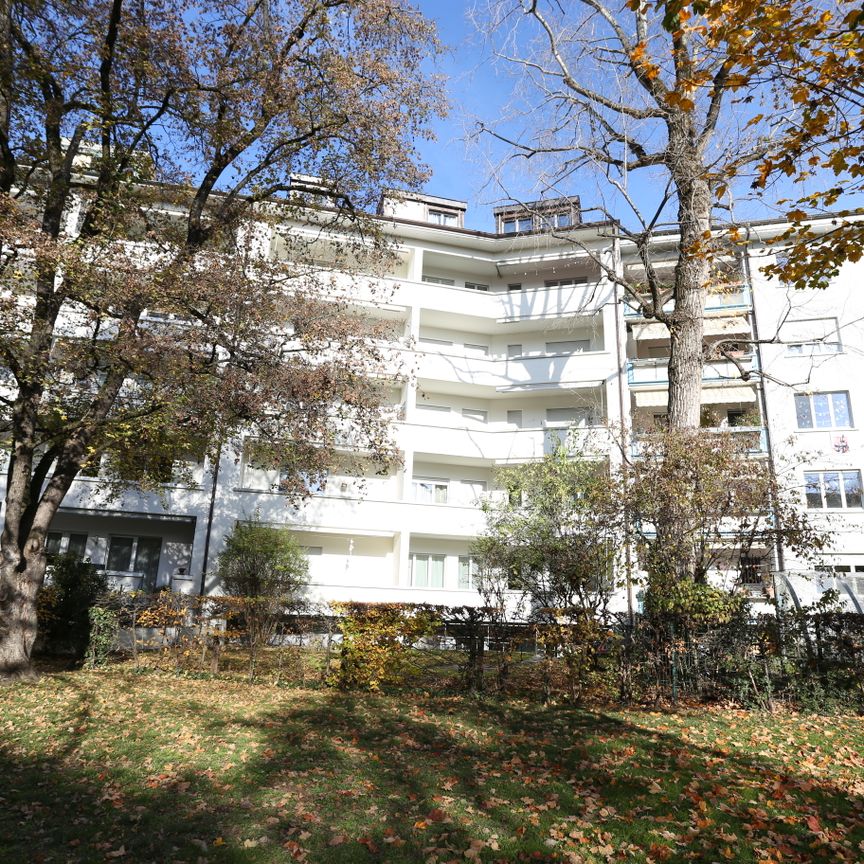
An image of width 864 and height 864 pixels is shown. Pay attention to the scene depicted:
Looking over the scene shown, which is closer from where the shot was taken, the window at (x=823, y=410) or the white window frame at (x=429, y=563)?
the white window frame at (x=429, y=563)

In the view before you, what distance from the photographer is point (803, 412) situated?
28.2 m

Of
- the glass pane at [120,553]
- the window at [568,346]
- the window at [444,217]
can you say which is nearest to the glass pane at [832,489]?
the window at [568,346]

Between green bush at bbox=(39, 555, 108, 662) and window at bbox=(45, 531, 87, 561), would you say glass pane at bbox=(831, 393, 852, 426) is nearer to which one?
green bush at bbox=(39, 555, 108, 662)

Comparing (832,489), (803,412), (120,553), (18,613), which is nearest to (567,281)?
(803,412)

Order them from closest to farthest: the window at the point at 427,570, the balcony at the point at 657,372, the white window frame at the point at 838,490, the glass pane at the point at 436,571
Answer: the white window frame at the point at 838,490 < the window at the point at 427,570 < the glass pane at the point at 436,571 < the balcony at the point at 657,372

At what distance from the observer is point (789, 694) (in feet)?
34.6

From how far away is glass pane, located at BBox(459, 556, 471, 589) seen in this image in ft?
88.1

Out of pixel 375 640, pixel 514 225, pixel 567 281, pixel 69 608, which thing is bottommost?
pixel 375 640

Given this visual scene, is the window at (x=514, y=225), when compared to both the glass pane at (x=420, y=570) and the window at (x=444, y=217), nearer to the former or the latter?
the window at (x=444, y=217)

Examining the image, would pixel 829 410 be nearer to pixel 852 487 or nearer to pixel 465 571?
pixel 852 487

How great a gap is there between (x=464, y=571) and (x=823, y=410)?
16.3 m

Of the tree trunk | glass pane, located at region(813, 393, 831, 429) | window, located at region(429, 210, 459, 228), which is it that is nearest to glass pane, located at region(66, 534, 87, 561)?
the tree trunk

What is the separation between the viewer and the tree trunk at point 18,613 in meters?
11.5

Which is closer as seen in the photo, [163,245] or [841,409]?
[163,245]
